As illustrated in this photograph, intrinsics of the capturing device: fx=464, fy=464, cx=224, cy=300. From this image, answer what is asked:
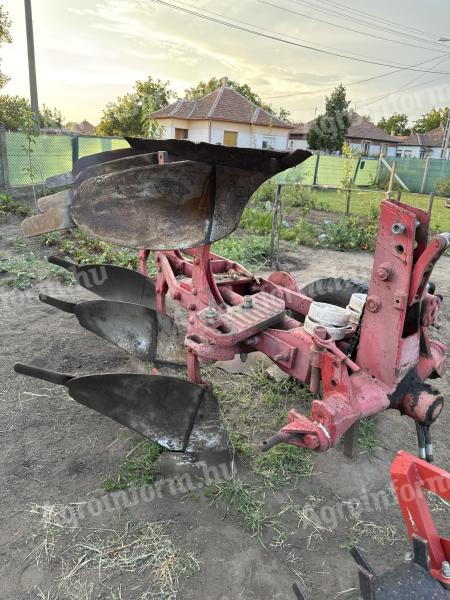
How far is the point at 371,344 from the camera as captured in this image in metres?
2.10

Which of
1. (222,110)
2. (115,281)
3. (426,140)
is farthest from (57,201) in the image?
(426,140)

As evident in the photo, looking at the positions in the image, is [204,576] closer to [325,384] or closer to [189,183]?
[325,384]

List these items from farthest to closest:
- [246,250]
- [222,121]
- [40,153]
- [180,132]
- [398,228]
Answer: [180,132]
[222,121]
[40,153]
[246,250]
[398,228]

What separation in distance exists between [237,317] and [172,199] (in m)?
0.72

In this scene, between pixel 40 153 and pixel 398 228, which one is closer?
pixel 398 228

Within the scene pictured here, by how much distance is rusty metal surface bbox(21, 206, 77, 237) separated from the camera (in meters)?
2.41

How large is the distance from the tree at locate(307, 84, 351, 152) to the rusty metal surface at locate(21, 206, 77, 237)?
32262 mm

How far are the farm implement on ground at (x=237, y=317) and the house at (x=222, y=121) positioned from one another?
30.1 m

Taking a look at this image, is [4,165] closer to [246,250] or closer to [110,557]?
[246,250]

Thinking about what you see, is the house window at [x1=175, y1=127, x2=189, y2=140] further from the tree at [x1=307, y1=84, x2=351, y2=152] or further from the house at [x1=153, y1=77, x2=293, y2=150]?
the tree at [x1=307, y1=84, x2=351, y2=152]

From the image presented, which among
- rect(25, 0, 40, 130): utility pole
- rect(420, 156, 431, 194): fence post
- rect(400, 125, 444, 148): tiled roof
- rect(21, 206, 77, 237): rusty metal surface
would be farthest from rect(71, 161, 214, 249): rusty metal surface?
rect(400, 125, 444, 148): tiled roof

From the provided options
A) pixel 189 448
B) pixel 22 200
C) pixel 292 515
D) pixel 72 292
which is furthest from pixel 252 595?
pixel 22 200

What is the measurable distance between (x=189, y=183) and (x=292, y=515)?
5.97 ft

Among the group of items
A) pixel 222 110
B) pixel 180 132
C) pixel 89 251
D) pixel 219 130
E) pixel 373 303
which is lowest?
pixel 89 251
